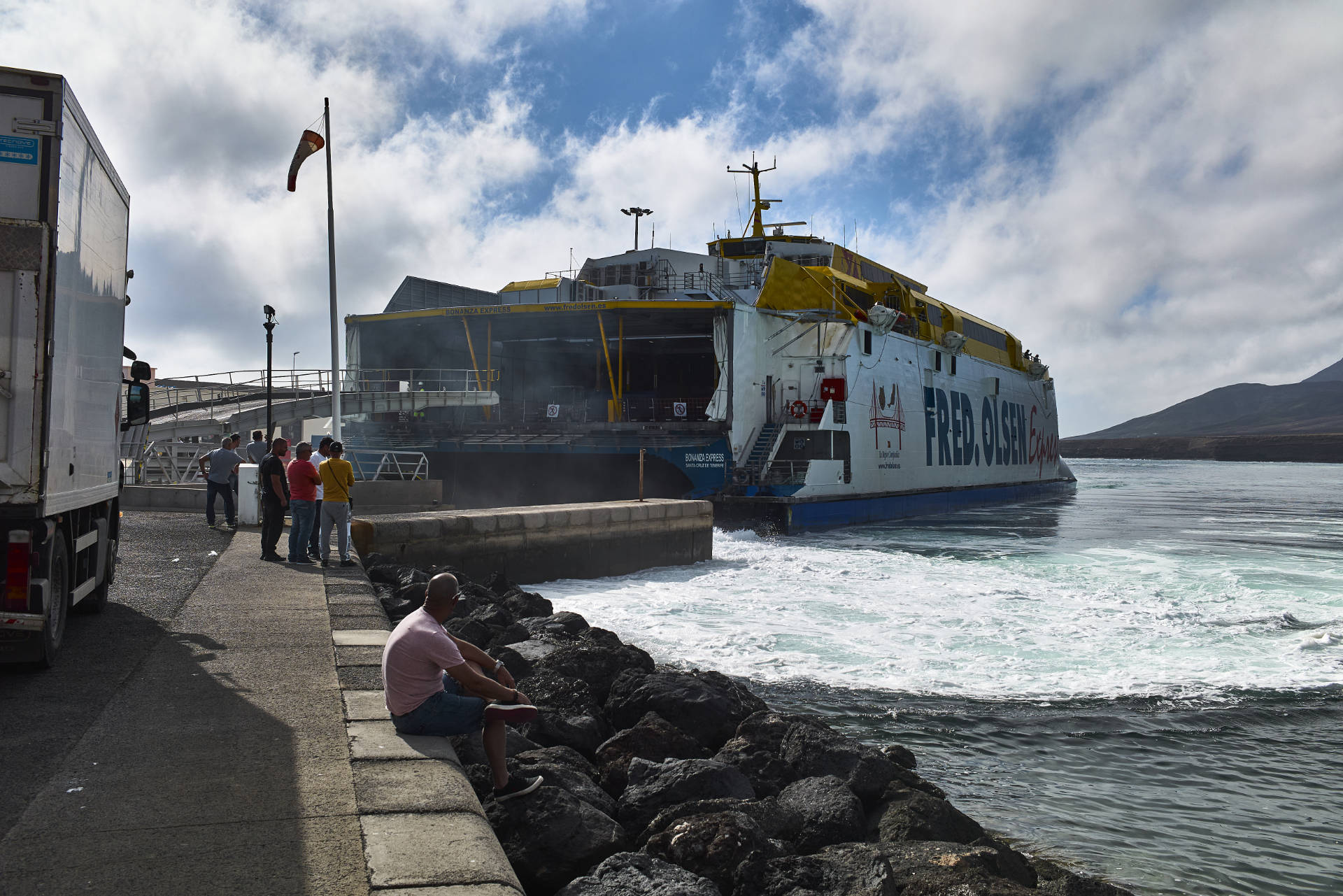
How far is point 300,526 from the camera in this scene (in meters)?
11.5

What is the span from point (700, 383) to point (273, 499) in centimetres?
2383

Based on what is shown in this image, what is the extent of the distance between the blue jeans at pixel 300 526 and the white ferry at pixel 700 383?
12.6 m

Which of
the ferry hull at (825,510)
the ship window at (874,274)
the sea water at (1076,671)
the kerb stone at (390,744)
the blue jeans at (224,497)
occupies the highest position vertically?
the ship window at (874,274)

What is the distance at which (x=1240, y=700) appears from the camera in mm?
9602

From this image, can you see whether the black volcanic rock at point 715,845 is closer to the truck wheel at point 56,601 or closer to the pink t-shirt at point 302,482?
the truck wheel at point 56,601

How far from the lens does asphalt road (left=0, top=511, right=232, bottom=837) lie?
467cm

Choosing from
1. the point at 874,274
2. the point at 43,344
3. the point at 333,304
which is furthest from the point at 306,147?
the point at 874,274

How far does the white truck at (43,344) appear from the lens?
576 centimetres

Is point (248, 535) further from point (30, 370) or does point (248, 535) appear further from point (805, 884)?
point (805, 884)

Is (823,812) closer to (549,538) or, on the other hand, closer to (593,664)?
(593,664)

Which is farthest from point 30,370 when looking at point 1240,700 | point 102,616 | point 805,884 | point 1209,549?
point 1209,549

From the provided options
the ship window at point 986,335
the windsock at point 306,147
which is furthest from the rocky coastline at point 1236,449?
the windsock at point 306,147

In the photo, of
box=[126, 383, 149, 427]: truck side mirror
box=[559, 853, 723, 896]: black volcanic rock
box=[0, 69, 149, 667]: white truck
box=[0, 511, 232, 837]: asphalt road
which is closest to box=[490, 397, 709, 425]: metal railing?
box=[0, 511, 232, 837]: asphalt road

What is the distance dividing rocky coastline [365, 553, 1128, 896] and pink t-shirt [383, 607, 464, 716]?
517 millimetres
